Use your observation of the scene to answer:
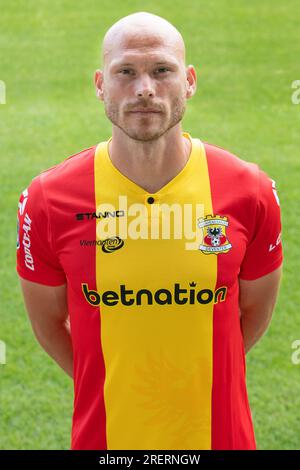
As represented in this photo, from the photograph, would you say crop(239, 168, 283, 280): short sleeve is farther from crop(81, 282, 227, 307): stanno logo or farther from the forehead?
the forehead

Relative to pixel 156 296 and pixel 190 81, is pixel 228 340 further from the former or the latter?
pixel 190 81

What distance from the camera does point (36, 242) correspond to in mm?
2494

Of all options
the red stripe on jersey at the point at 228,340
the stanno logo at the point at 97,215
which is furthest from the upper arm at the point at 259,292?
the stanno logo at the point at 97,215

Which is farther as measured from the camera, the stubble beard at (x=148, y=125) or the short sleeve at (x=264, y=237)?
the short sleeve at (x=264, y=237)

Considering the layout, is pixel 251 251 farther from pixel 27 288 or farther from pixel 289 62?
pixel 289 62

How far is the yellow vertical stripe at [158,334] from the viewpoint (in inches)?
93.7

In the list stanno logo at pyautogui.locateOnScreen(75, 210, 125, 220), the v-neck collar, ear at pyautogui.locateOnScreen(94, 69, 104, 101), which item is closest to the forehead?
ear at pyautogui.locateOnScreen(94, 69, 104, 101)

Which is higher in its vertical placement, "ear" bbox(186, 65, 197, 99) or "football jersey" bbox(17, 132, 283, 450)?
"ear" bbox(186, 65, 197, 99)

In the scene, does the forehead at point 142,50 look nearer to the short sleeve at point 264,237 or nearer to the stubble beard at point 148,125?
the stubble beard at point 148,125

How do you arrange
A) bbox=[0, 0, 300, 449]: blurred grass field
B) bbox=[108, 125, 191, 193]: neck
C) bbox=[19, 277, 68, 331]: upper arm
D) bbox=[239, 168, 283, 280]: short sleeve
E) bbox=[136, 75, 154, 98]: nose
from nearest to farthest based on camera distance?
1. bbox=[136, 75, 154, 98]: nose
2. bbox=[108, 125, 191, 193]: neck
3. bbox=[239, 168, 283, 280]: short sleeve
4. bbox=[19, 277, 68, 331]: upper arm
5. bbox=[0, 0, 300, 449]: blurred grass field

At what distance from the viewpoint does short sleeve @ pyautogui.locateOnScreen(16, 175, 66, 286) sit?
8.04 feet

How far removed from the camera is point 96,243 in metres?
2.42

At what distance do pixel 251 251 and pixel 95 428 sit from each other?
746 mm

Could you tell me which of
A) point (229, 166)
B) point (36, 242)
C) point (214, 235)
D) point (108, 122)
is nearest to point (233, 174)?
point (229, 166)
